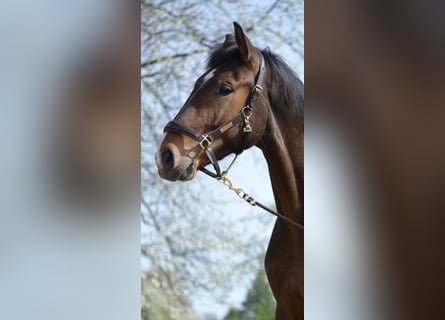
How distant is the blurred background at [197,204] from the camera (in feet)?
7.52

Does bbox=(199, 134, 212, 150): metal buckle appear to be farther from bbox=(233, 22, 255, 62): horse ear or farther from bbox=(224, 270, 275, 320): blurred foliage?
bbox=(224, 270, 275, 320): blurred foliage

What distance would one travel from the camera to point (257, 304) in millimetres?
2367

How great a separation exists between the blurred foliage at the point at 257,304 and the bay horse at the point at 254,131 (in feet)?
1.26

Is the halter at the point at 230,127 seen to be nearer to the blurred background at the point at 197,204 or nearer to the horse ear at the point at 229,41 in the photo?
the horse ear at the point at 229,41

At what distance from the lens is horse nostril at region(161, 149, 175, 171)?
179 centimetres

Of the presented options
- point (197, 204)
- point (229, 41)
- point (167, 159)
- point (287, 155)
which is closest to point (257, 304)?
point (197, 204)

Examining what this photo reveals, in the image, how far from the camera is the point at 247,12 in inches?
91.0

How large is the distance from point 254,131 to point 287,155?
142mm

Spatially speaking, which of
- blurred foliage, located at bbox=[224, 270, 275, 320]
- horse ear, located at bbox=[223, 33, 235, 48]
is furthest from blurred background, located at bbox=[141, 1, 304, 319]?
horse ear, located at bbox=[223, 33, 235, 48]
